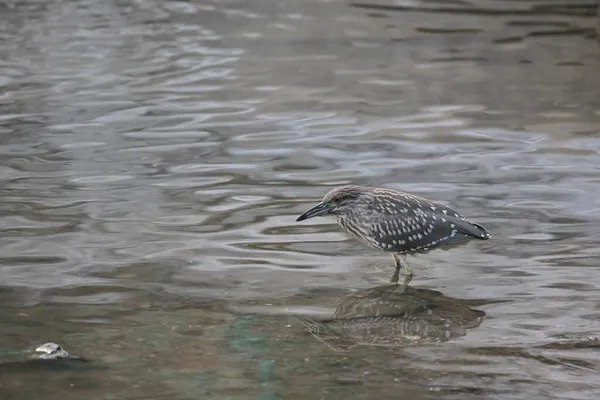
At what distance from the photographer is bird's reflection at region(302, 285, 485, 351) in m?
8.57

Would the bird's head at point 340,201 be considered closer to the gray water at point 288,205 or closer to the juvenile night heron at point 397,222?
the juvenile night heron at point 397,222

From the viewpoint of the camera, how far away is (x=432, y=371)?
7824 millimetres

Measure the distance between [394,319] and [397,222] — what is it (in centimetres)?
107

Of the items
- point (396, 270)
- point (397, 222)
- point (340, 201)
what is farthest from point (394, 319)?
point (340, 201)

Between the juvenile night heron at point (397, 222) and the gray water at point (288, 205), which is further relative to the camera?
the juvenile night heron at point (397, 222)

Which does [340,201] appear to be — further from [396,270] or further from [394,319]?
[394,319]

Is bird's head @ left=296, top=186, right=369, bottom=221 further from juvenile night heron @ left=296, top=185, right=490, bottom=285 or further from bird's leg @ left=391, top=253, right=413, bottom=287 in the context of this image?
bird's leg @ left=391, top=253, right=413, bottom=287

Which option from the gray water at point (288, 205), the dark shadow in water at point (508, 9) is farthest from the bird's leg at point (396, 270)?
the dark shadow in water at point (508, 9)

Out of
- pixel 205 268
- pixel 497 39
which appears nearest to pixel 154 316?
pixel 205 268

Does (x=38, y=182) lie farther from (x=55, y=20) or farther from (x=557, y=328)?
(x=55, y=20)

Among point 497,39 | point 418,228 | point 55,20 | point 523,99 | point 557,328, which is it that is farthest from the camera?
point 55,20

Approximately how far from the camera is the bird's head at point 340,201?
33.2 feet

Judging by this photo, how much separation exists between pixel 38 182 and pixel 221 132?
9.66ft

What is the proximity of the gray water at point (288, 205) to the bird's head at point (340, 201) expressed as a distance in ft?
1.67
